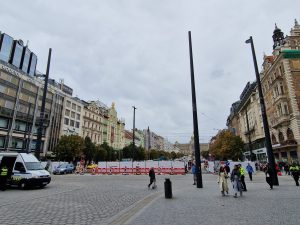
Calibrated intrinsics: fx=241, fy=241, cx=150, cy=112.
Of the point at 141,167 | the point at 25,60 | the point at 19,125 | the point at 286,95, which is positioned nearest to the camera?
the point at 141,167

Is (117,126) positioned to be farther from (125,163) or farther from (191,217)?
(191,217)

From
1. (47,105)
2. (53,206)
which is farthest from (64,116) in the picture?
(53,206)

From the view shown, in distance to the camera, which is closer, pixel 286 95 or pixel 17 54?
pixel 286 95

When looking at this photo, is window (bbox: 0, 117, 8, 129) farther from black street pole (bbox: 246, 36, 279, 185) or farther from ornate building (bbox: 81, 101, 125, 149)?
black street pole (bbox: 246, 36, 279, 185)

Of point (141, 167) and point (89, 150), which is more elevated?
point (89, 150)

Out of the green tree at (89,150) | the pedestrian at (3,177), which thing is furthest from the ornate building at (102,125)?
the pedestrian at (3,177)

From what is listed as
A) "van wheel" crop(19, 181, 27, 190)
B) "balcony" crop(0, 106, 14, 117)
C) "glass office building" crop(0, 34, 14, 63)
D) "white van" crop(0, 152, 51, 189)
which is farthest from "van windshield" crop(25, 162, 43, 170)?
"glass office building" crop(0, 34, 14, 63)

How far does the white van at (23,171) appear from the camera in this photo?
1766 centimetres

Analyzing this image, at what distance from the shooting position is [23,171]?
18016 mm

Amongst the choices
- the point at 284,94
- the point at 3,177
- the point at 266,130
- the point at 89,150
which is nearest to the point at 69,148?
the point at 89,150

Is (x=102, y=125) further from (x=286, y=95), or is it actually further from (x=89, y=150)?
(x=286, y=95)

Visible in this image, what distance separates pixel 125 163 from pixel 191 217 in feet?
109

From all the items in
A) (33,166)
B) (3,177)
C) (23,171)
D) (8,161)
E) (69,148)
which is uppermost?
(69,148)

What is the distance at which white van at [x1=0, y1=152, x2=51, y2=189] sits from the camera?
57.9 ft
